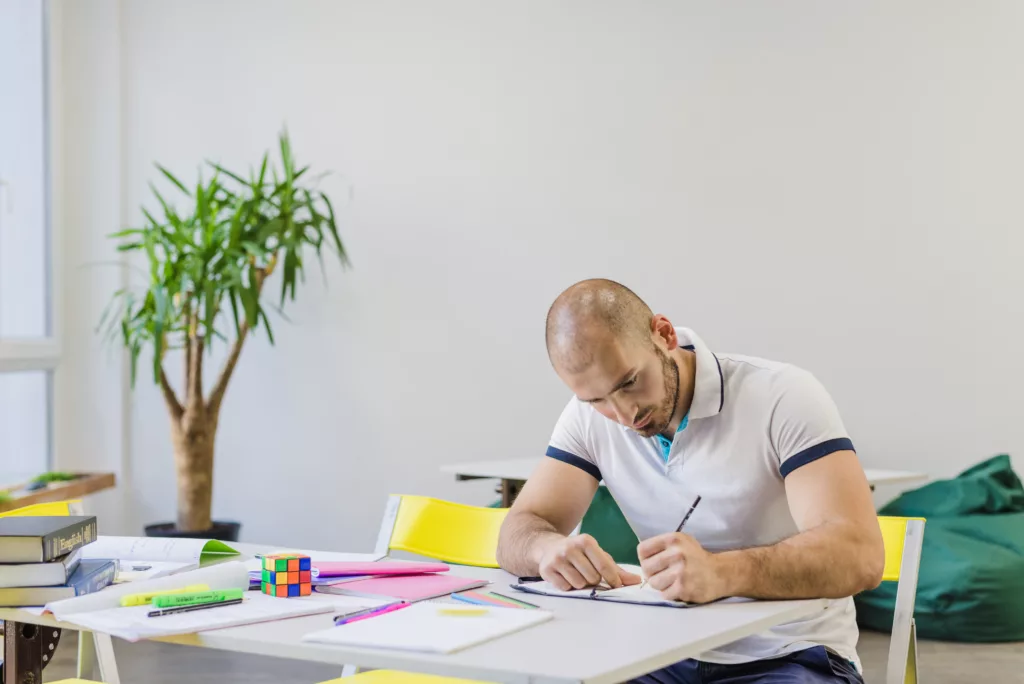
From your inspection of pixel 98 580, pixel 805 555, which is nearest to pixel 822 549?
pixel 805 555

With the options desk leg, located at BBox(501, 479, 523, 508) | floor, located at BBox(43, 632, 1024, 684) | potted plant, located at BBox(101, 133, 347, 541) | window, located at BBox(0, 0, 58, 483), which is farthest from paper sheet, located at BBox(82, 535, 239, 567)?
window, located at BBox(0, 0, 58, 483)

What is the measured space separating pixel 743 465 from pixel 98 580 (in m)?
0.99

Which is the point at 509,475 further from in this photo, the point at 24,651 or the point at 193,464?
the point at 24,651

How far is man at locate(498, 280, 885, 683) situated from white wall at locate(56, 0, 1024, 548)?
9.48 ft

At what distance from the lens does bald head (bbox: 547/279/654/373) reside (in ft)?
5.61

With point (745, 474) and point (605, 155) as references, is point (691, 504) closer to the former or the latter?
point (745, 474)

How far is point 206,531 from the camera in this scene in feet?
14.5

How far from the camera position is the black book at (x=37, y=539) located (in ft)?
4.82

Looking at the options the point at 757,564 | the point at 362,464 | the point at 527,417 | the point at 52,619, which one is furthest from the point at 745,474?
the point at 362,464

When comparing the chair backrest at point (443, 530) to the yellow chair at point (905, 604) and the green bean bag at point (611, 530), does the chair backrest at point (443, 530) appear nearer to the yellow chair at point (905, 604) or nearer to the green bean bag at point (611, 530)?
the yellow chair at point (905, 604)

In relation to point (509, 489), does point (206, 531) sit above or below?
below

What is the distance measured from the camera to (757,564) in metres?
1.50

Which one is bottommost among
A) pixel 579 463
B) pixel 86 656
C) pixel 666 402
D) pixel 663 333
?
pixel 86 656

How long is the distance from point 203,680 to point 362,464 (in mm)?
1642
